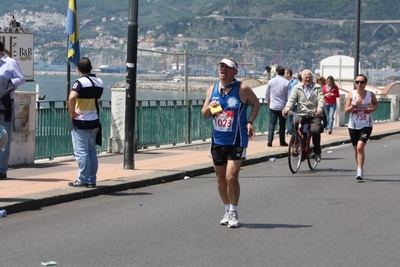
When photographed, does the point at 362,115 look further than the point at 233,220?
Yes

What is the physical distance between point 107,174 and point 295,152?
3.65 m

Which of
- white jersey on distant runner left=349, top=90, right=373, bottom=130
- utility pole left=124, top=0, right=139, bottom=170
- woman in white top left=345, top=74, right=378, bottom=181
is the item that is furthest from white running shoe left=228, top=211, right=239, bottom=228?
white jersey on distant runner left=349, top=90, right=373, bottom=130

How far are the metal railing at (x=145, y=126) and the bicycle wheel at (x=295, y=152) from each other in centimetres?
423

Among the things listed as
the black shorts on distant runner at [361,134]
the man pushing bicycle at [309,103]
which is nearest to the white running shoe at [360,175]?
the black shorts on distant runner at [361,134]

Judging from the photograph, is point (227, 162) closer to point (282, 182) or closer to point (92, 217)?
point (92, 217)

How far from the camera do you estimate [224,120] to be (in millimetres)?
10641

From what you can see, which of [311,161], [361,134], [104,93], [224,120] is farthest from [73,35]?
[104,93]

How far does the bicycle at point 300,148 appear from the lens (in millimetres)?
16781

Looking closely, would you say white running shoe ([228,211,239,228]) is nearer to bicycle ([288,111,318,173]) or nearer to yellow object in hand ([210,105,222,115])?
yellow object in hand ([210,105,222,115])

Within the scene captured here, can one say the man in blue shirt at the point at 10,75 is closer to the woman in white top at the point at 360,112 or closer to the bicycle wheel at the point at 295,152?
the bicycle wheel at the point at 295,152

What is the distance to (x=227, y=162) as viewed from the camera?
10.7 meters

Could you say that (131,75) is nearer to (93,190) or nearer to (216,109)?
(93,190)

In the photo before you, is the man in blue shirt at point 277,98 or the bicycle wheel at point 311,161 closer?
the bicycle wheel at point 311,161

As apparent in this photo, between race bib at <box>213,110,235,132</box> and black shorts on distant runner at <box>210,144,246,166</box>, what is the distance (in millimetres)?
203
